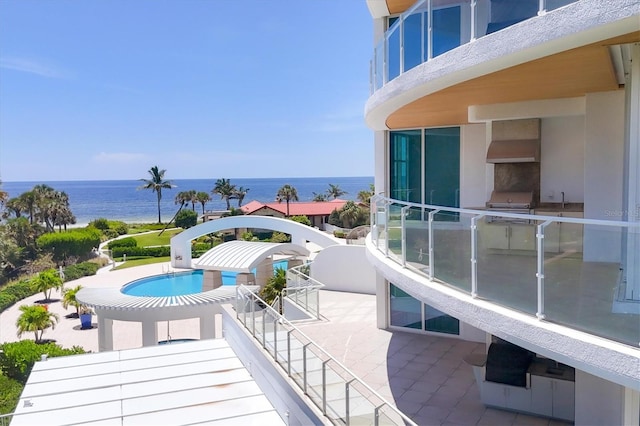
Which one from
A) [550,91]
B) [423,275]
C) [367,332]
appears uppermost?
[550,91]

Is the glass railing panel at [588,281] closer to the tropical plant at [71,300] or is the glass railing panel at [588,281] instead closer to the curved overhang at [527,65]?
the curved overhang at [527,65]

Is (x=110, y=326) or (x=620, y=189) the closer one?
(x=620, y=189)

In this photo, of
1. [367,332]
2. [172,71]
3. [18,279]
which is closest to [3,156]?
[172,71]

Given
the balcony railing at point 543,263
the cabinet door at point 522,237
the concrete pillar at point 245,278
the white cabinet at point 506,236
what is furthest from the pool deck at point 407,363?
the concrete pillar at point 245,278

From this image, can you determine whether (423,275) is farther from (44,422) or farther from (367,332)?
(367,332)

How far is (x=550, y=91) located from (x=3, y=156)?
577ft

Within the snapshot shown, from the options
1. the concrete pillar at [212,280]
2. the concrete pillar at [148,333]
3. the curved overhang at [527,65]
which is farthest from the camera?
the concrete pillar at [212,280]

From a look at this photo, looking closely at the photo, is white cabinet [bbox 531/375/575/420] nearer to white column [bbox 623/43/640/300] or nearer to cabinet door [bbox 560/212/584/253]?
white column [bbox 623/43/640/300]

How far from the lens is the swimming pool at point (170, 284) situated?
30.2 meters

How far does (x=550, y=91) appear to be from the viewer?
8.15 m

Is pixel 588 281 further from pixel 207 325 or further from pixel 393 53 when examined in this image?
pixel 207 325

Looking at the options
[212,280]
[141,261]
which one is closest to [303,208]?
[141,261]

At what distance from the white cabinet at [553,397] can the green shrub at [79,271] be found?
3534cm

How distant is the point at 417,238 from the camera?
294 inches
